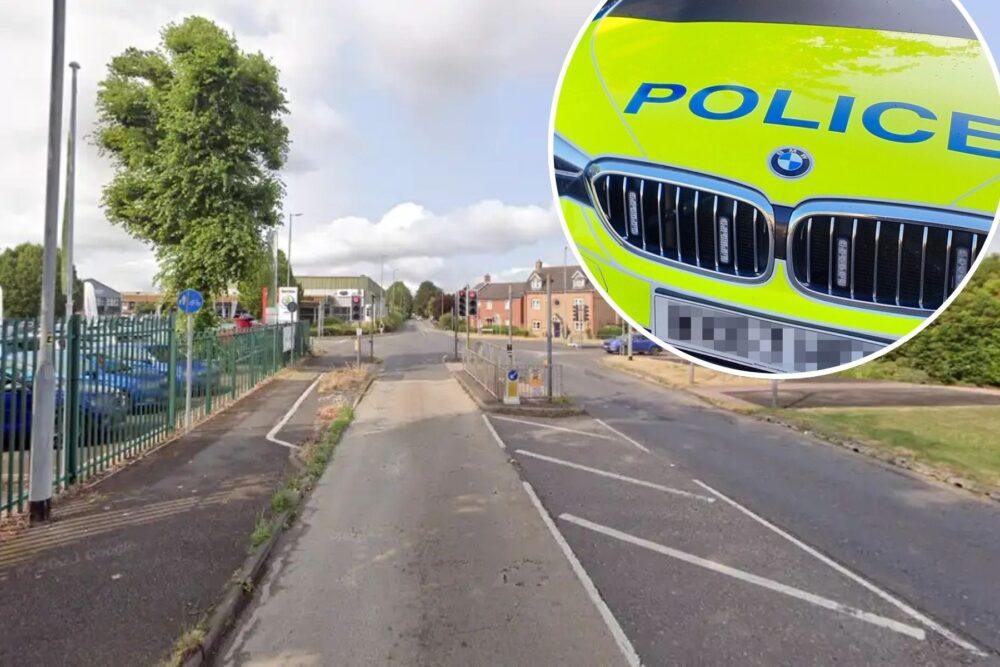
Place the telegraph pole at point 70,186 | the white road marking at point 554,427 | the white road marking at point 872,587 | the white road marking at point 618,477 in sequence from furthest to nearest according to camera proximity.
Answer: the telegraph pole at point 70,186, the white road marking at point 554,427, the white road marking at point 618,477, the white road marking at point 872,587

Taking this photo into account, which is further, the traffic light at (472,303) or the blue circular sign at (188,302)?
the traffic light at (472,303)

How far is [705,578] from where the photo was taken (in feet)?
14.2

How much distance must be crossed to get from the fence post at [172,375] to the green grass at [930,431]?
11.5 meters

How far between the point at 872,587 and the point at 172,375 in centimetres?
963

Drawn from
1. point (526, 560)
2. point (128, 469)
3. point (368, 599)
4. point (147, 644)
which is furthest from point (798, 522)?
point (128, 469)

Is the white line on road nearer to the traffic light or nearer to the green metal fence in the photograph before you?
the green metal fence

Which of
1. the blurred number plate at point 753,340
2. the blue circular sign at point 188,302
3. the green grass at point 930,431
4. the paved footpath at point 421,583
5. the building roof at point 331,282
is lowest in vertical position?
the paved footpath at point 421,583

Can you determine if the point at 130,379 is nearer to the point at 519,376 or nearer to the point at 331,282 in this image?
the point at 519,376

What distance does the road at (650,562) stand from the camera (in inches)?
134

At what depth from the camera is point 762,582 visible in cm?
425

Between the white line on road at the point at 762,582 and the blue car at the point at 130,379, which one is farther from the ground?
the blue car at the point at 130,379

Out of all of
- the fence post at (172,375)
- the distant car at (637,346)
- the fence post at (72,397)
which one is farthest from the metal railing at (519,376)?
the distant car at (637,346)

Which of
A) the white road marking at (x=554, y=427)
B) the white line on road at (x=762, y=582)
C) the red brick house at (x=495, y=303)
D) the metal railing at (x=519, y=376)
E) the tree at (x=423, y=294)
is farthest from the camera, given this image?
the tree at (x=423, y=294)

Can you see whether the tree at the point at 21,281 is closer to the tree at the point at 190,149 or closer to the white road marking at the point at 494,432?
the tree at the point at 190,149
